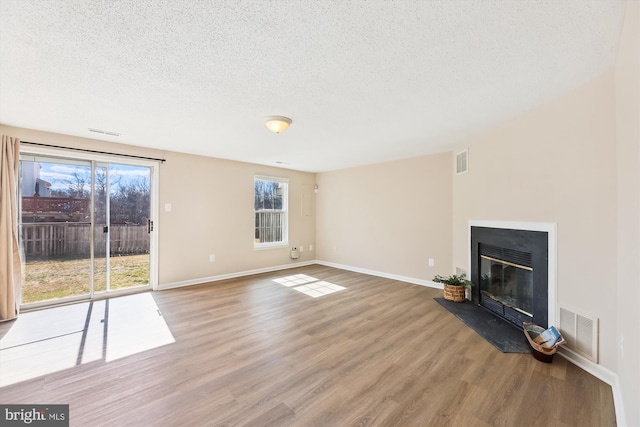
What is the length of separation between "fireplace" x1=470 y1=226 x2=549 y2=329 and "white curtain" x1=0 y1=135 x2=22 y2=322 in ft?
19.3

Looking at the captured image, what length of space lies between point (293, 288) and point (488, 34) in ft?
13.2

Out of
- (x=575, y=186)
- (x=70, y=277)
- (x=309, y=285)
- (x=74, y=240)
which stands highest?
(x=575, y=186)

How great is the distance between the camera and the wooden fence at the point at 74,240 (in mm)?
3459

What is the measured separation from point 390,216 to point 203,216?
361cm

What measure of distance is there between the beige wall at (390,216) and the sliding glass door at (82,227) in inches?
148

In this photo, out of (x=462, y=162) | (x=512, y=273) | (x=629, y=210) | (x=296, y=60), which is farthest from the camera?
(x=462, y=162)

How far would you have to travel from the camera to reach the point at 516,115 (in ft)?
9.12

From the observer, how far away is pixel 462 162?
3.92 meters

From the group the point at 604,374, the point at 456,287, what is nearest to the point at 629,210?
the point at 604,374

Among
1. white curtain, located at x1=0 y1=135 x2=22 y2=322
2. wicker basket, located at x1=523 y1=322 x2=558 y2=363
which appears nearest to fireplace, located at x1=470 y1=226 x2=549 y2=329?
wicker basket, located at x1=523 y1=322 x2=558 y2=363

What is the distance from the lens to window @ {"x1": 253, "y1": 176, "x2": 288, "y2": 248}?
568 centimetres

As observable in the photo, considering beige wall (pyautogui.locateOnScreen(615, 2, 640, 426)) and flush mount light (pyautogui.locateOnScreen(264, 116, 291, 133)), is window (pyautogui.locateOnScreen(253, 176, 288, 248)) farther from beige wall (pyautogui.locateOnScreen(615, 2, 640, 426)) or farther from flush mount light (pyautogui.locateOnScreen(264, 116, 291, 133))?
beige wall (pyautogui.locateOnScreen(615, 2, 640, 426))

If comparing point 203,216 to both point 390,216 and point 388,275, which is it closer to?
point 390,216

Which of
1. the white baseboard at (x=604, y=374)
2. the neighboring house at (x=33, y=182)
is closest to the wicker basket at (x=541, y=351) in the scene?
the white baseboard at (x=604, y=374)
